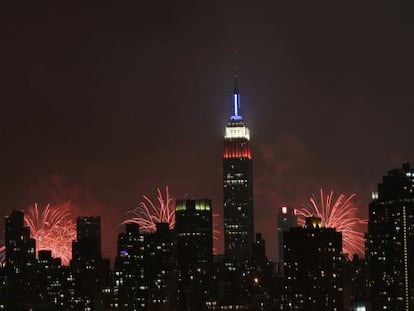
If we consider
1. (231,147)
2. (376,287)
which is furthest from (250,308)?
(231,147)

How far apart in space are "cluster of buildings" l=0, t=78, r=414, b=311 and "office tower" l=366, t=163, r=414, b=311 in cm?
5

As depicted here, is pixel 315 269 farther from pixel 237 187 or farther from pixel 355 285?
pixel 237 187

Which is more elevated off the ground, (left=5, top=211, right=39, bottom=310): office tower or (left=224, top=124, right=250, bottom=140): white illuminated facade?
(left=224, top=124, right=250, bottom=140): white illuminated facade

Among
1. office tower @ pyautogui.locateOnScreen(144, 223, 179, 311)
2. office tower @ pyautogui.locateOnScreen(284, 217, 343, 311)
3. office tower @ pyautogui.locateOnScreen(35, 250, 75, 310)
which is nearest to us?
office tower @ pyautogui.locateOnScreen(284, 217, 343, 311)

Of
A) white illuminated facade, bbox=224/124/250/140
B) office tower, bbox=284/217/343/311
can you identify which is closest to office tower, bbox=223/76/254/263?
white illuminated facade, bbox=224/124/250/140

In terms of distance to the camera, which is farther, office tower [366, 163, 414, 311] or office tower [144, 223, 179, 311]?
office tower [144, 223, 179, 311]

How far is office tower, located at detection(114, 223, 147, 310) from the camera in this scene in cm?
8119

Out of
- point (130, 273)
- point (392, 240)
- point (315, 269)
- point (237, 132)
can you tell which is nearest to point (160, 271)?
point (130, 273)

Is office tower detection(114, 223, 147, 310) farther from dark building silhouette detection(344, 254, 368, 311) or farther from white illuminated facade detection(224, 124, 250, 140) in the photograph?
white illuminated facade detection(224, 124, 250, 140)

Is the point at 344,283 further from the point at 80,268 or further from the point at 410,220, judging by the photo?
the point at 80,268

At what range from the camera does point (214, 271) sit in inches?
3374

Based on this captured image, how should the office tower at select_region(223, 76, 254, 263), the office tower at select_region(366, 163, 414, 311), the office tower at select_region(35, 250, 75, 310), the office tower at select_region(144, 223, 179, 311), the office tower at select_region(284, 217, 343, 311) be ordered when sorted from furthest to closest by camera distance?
1. the office tower at select_region(223, 76, 254, 263)
2. the office tower at select_region(35, 250, 75, 310)
3. the office tower at select_region(144, 223, 179, 311)
4. the office tower at select_region(284, 217, 343, 311)
5. the office tower at select_region(366, 163, 414, 311)

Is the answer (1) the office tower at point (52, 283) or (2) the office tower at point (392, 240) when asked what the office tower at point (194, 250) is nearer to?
(1) the office tower at point (52, 283)

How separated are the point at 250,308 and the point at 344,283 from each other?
20.3 ft
